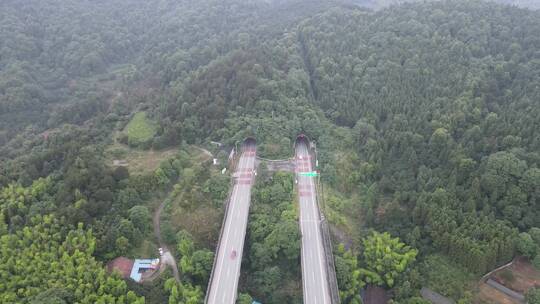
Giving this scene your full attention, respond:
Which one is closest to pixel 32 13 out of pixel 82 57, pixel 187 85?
pixel 82 57

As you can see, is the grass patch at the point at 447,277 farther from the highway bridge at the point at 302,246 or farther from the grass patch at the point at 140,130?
the grass patch at the point at 140,130

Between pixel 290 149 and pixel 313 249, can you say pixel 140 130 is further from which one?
pixel 313 249

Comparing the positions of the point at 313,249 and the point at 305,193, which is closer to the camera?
the point at 313,249

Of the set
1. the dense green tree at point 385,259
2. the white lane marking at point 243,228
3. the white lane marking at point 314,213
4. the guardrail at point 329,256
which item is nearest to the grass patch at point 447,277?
the dense green tree at point 385,259

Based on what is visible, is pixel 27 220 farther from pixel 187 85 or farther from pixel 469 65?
pixel 469 65

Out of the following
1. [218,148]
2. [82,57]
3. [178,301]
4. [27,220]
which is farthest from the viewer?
[82,57]

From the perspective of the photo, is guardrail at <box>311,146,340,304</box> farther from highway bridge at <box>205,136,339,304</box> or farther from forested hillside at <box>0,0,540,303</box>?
forested hillside at <box>0,0,540,303</box>

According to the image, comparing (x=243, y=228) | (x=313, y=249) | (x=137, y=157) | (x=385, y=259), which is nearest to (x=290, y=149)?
(x=243, y=228)
